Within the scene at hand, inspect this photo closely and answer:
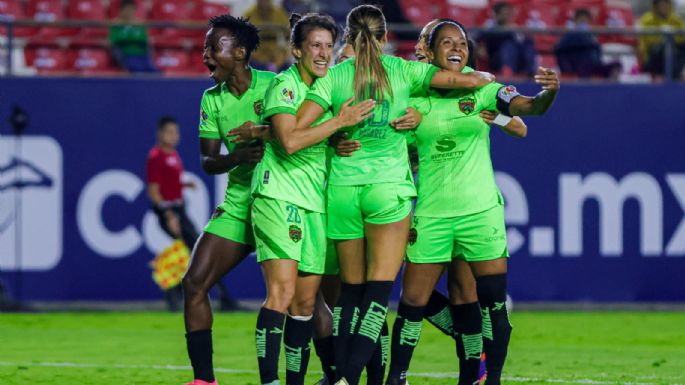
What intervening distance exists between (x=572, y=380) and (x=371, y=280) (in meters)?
2.23

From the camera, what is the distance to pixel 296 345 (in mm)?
7551

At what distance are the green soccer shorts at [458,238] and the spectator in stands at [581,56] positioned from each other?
7607mm

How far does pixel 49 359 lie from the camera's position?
34.0ft

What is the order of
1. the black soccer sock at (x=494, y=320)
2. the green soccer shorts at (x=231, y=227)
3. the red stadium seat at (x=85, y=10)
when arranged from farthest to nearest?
the red stadium seat at (x=85, y=10)
the green soccer shorts at (x=231, y=227)
the black soccer sock at (x=494, y=320)

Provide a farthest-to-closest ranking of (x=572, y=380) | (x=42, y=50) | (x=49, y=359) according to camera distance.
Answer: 1. (x=42, y=50)
2. (x=49, y=359)
3. (x=572, y=380)

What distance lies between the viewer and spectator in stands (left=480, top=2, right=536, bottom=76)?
586 inches

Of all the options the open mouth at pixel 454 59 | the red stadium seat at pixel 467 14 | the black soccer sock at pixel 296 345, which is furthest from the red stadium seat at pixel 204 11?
the black soccer sock at pixel 296 345

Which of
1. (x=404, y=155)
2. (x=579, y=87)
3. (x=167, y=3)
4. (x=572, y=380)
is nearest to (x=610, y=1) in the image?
(x=579, y=87)

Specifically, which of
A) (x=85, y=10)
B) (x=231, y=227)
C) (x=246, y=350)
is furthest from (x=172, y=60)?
(x=231, y=227)

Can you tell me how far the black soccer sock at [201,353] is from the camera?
25.8ft

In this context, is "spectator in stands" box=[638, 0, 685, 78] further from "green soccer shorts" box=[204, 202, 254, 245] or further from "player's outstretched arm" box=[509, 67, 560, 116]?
"green soccer shorts" box=[204, 202, 254, 245]

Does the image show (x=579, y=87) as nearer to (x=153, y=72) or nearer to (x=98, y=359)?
(x=153, y=72)

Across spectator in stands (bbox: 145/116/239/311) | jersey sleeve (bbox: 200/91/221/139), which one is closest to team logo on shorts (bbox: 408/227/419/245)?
jersey sleeve (bbox: 200/91/221/139)

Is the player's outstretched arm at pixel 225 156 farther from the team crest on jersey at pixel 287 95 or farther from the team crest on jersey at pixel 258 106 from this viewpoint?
the team crest on jersey at pixel 287 95
